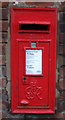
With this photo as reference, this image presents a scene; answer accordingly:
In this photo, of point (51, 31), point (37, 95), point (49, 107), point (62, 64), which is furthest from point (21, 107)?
point (51, 31)

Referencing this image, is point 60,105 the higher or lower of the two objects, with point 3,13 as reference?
lower

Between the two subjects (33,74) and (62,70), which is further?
(62,70)

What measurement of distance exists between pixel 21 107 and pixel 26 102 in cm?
12

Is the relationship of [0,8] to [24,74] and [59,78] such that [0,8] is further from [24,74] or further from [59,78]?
[59,78]

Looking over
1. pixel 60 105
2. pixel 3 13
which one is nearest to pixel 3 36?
pixel 3 13

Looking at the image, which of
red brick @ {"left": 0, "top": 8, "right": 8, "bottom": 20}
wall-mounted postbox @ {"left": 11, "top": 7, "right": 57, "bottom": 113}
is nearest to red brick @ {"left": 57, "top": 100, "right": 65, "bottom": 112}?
wall-mounted postbox @ {"left": 11, "top": 7, "right": 57, "bottom": 113}

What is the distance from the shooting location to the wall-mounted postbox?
184cm

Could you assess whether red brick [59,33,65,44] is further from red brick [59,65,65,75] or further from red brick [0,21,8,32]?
red brick [0,21,8,32]

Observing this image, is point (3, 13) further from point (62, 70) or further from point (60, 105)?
point (60, 105)

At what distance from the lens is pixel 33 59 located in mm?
1890

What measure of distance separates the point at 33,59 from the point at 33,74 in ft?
0.72

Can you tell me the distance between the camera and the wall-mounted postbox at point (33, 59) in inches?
72.6

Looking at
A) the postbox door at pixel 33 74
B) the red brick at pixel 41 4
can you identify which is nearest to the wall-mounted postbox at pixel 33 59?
the postbox door at pixel 33 74

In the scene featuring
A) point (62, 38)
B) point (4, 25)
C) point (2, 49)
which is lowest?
point (2, 49)
